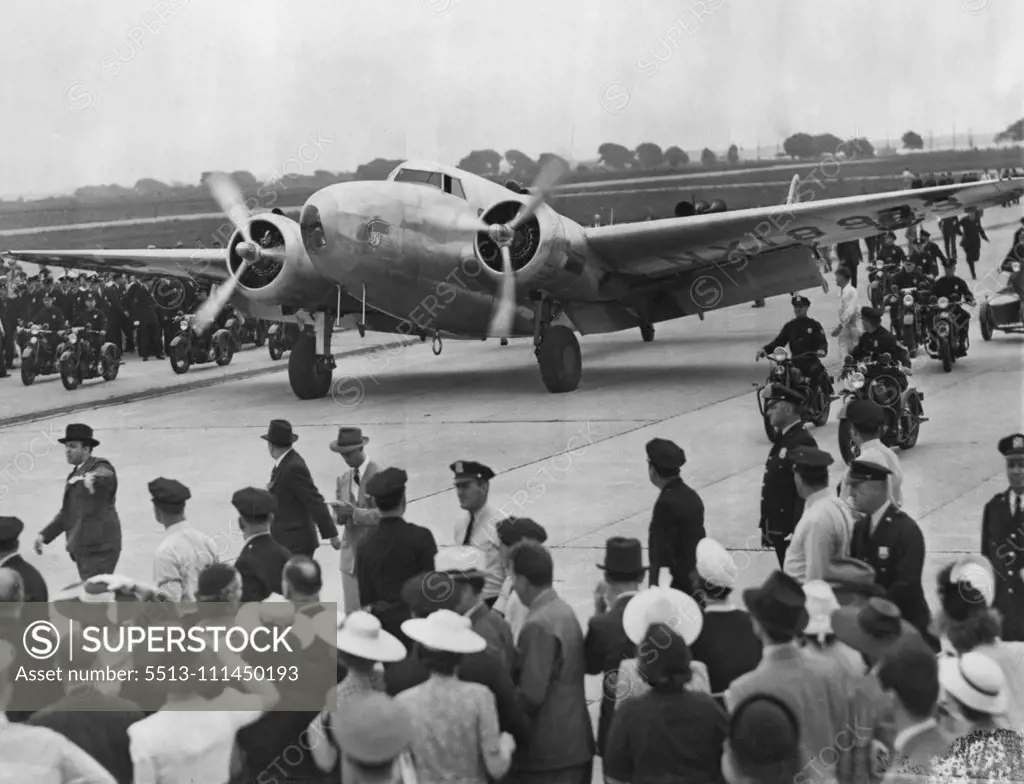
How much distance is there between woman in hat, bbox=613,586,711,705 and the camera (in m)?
5.74

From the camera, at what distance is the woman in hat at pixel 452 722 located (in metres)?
5.45

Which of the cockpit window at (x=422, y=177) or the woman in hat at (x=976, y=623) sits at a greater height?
the cockpit window at (x=422, y=177)

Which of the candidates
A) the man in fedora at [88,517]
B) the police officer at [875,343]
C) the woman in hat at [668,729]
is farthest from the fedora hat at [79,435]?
the police officer at [875,343]

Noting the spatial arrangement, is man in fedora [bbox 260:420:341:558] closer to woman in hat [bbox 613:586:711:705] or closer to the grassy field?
woman in hat [bbox 613:586:711:705]

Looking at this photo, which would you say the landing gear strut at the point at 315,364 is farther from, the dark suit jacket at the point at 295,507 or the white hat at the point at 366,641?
the white hat at the point at 366,641

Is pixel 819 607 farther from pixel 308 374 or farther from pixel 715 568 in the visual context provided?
pixel 308 374

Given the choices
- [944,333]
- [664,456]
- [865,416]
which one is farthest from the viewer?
[944,333]

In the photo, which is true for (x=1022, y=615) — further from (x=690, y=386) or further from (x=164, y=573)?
(x=690, y=386)

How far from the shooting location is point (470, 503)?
8.22 metres

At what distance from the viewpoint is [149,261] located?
24.8 meters

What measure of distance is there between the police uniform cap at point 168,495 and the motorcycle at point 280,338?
20006mm

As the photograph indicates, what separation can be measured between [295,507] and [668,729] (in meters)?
5.10

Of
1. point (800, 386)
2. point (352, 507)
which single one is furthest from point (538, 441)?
point (352, 507)

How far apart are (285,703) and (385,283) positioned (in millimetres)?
14459
